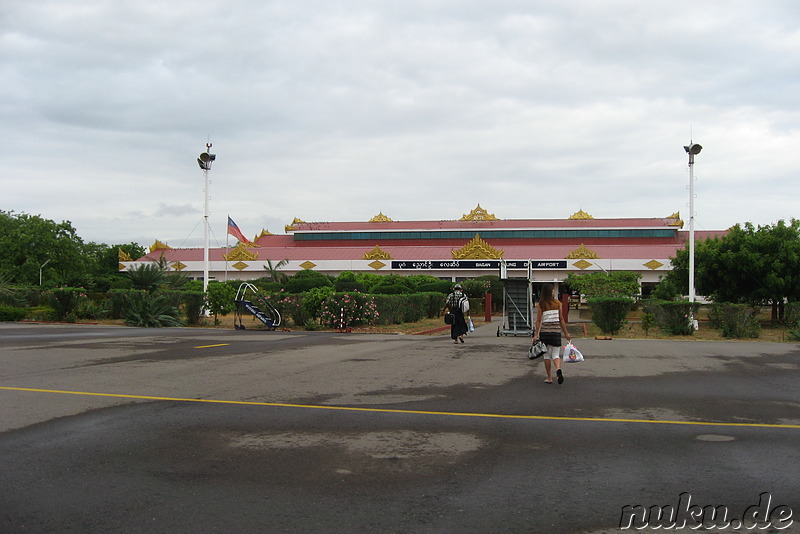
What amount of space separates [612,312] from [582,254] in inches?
1460

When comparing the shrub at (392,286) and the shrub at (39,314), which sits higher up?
the shrub at (392,286)

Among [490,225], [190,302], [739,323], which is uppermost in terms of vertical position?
[490,225]

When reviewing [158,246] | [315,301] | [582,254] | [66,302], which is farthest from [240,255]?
[315,301]

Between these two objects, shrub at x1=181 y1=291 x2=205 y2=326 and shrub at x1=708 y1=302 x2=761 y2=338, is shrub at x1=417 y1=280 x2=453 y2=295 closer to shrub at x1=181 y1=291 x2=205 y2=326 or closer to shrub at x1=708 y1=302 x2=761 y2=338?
shrub at x1=181 y1=291 x2=205 y2=326

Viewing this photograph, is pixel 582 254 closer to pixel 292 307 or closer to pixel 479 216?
pixel 479 216

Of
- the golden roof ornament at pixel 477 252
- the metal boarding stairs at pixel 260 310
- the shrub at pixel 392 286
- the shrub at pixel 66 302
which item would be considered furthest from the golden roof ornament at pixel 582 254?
the shrub at pixel 66 302

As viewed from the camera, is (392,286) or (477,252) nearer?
(392,286)

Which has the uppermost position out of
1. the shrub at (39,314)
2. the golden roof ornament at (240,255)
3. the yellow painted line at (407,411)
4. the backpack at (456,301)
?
the golden roof ornament at (240,255)

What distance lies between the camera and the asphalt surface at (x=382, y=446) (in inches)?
188

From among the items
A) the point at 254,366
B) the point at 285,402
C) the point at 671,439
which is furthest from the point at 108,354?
the point at 671,439

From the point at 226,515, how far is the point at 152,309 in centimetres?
2359

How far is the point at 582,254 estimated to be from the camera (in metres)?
59.7

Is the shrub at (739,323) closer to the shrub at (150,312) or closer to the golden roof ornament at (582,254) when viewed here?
the shrub at (150,312)

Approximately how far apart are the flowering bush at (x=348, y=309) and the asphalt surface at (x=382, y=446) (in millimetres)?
11377
